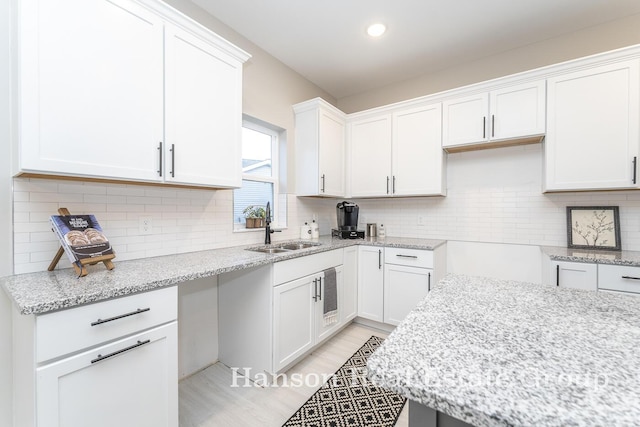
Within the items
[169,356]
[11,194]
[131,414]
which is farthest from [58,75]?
[131,414]

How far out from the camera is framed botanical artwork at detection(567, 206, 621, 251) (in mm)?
2348

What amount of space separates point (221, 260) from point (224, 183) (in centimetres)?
53

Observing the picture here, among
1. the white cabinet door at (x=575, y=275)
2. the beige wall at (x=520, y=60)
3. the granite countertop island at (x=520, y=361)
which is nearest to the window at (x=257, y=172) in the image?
the beige wall at (x=520, y=60)

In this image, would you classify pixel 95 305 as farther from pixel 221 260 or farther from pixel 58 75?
pixel 58 75

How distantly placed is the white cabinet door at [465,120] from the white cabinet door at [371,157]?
58 centimetres

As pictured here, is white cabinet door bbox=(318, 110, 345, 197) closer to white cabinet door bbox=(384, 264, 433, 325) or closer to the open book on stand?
white cabinet door bbox=(384, 264, 433, 325)

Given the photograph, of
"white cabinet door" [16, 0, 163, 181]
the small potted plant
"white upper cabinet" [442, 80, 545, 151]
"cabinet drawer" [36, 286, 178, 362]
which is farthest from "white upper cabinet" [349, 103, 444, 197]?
"cabinet drawer" [36, 286, 178, 362]

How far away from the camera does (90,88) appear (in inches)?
53.9

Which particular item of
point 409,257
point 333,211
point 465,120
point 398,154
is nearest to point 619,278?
point 409,257

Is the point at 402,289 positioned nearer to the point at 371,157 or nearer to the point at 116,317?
the point at 371,157

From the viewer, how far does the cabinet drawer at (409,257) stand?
2600mm

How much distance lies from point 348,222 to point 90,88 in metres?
2.43

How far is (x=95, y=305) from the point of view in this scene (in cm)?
112

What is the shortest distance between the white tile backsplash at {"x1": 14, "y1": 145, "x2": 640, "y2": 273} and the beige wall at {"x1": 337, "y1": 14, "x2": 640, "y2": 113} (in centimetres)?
78
